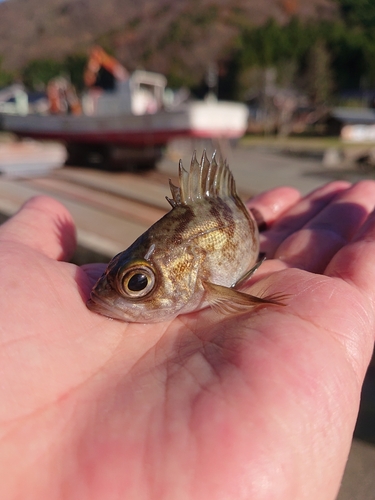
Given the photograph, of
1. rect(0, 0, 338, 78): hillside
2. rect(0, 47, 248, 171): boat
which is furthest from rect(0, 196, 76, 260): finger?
rect(0, 0, 338, 78): hillside

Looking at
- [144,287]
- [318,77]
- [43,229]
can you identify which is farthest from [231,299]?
[318,77]

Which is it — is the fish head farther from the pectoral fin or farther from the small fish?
the pectoral fin

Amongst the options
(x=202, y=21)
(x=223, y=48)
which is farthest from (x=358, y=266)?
(x=202, y=21)

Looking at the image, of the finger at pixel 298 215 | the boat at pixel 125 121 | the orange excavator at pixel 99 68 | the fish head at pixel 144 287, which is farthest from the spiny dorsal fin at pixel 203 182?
the orange excavator at pixel 99 68

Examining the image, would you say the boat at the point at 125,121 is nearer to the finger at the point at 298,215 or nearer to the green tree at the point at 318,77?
the finger at the point at 298,215

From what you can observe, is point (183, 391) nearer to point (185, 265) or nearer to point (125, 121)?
point (185, 265)

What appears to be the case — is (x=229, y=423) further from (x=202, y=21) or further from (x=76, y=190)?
(x=202, y=21)
